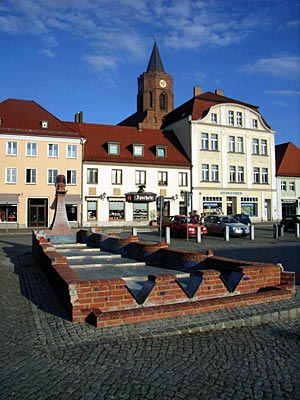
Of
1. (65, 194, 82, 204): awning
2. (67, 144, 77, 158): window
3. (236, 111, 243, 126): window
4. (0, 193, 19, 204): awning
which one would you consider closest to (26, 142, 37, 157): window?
(67, 144, 77, 158): window

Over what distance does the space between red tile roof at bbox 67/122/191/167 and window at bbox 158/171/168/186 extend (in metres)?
1.08

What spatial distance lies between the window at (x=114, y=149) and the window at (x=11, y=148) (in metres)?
9.73

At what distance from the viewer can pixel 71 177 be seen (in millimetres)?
37875

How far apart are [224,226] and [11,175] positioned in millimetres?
22210

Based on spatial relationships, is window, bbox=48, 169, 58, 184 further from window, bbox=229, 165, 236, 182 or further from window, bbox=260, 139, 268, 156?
window, bbox=260, 139, 268, 156

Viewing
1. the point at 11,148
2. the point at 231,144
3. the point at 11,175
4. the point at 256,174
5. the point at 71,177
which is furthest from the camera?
the point at 256,174

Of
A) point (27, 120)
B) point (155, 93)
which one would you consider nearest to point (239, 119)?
point (155, 93)

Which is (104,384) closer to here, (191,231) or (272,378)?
(272,378)

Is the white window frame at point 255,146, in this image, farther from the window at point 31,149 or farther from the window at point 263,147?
the window at point 31,149

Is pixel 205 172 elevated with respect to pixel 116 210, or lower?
elevated

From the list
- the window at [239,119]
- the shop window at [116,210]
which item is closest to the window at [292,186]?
the window at [239,119]

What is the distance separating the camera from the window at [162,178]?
136ft

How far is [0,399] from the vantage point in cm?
347

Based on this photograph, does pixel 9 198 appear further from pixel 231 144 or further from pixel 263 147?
pixel 263 147
